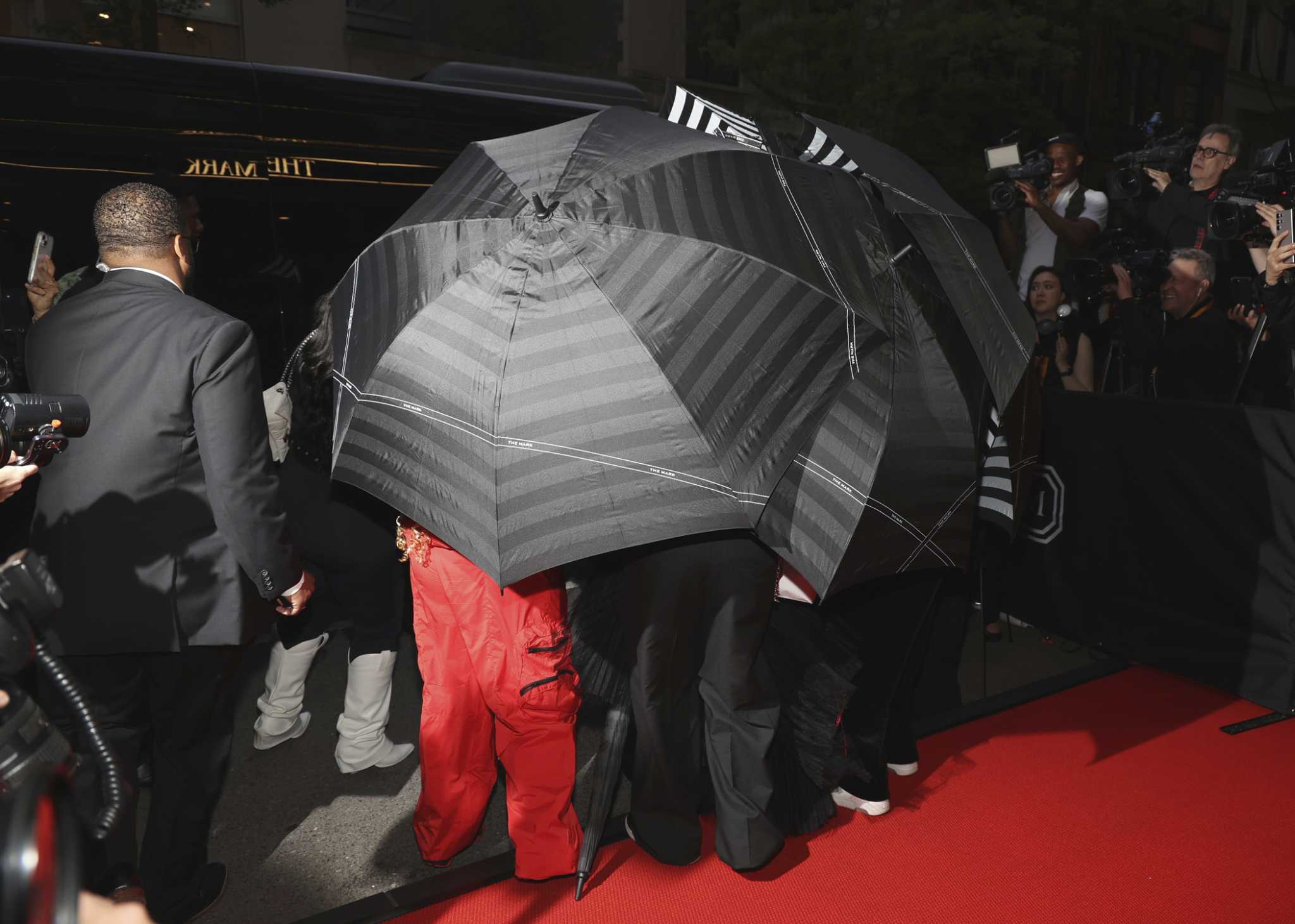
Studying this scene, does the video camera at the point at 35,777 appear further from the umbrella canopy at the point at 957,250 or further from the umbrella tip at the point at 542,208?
the umbrella canopy at the point at 957,250

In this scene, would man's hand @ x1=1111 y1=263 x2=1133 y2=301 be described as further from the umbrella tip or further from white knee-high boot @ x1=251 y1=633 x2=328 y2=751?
white knee-high boot @ x1=251 y1=633 x2=328 y2=751

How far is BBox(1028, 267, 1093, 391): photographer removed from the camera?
5977 mm

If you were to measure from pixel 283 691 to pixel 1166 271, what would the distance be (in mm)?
5245

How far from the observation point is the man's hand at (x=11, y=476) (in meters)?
2.18

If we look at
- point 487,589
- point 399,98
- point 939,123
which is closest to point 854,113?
point 939,123

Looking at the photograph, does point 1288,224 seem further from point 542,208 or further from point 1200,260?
point 542,208

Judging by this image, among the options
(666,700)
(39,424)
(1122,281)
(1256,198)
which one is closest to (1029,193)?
(1122,281)

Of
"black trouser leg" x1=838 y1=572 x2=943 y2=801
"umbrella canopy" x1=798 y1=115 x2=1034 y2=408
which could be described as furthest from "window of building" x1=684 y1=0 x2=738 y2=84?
"black trouser leg" x1=838 y1=572 x2=943 y2=801

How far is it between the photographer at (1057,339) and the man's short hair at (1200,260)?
25.2 inches

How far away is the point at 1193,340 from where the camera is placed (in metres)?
5.72

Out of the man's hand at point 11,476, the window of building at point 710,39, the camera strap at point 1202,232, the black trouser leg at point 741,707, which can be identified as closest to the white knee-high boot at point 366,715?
the black trouser leg at point 741,707

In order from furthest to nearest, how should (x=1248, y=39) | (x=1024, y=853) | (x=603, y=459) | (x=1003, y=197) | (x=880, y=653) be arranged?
(x=1248, y=39), (x=1003, y=197), (x=880, y=653), (x=1024, y=853), (x=603, y=459)

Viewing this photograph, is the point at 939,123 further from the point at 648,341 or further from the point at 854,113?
the point at 648,341

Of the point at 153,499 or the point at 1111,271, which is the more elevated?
the point at 1111,271
